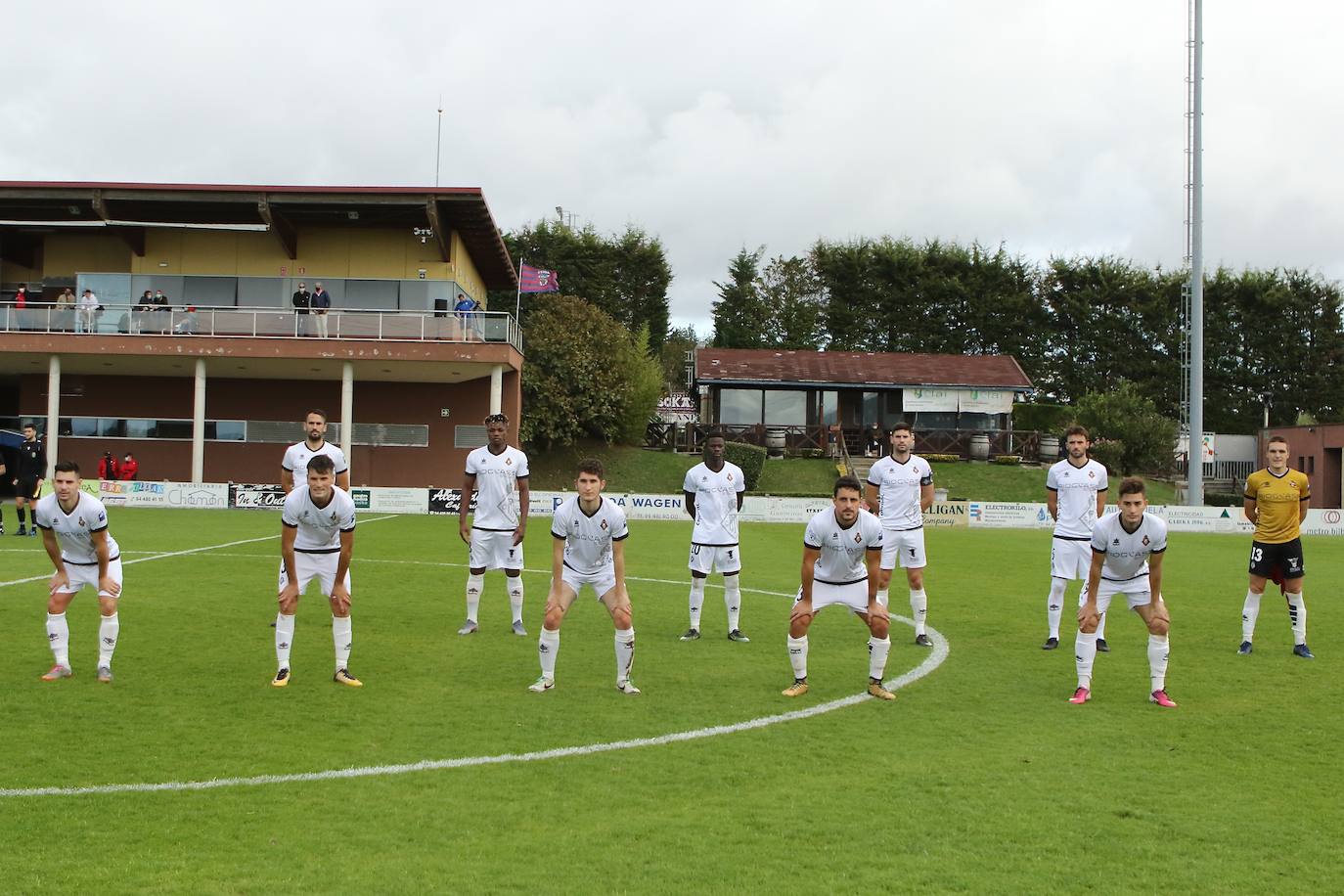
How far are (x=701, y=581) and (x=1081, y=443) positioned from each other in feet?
14.1

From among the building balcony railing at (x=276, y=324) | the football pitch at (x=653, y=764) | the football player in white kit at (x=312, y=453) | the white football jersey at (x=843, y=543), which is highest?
the building balcony railing at (x=276, y=324)

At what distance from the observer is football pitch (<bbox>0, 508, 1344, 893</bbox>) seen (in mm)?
5273

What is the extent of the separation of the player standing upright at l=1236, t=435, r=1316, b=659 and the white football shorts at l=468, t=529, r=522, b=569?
7.81 metres

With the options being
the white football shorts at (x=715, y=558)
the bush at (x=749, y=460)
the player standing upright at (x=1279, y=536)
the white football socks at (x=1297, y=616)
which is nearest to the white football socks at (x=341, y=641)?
the white football shorts at (x=715, y=558)

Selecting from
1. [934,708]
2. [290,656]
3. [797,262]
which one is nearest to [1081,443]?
[934,708]

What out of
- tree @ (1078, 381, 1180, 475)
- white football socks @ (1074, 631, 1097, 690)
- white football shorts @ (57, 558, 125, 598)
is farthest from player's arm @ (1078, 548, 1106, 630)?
tree @ (1078, 381, 1180, 475)

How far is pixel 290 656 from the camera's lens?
407 inches

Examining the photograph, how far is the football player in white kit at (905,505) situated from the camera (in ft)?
39.2

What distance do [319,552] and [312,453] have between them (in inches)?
115

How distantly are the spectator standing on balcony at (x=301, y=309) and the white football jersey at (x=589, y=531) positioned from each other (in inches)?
1259

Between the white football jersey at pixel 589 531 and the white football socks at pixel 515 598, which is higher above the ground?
the white football jersey at pixel 589 531

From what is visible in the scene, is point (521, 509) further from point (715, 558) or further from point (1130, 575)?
point (1130, 575)

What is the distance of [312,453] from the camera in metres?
11.9

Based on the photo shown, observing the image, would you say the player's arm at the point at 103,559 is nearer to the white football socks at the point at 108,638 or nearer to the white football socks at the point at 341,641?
the white football socks at the point at 108,638
